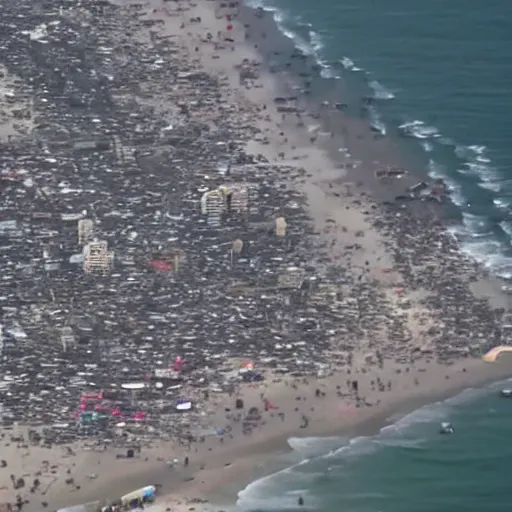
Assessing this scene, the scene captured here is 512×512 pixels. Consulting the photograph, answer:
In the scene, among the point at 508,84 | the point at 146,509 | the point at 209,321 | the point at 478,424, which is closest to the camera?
the point at 146,509

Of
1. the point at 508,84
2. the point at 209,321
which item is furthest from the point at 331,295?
the point at 508,84

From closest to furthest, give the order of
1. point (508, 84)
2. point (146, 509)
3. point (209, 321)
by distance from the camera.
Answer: point (146, 509) → point (209, 321) → point (508, 84)

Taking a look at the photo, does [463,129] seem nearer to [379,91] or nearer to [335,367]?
[379,91]

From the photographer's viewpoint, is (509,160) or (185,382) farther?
(509,160)

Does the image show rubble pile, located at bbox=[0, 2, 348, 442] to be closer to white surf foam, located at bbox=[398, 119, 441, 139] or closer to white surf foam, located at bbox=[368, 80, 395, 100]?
white surf foam, located at bbox=[398, 119, 441, 139]

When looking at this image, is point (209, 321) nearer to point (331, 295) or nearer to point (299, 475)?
point (331, 295)

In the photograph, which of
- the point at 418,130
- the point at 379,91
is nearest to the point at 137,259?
the point at 418,130
